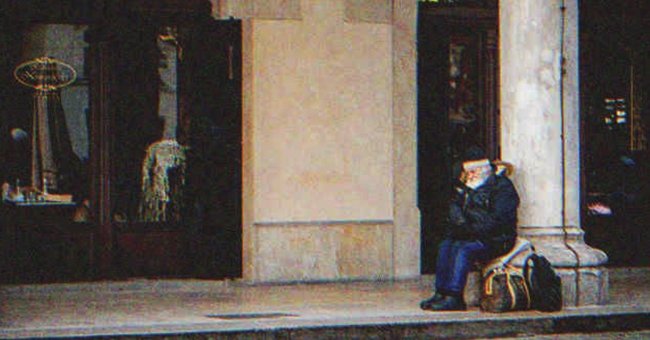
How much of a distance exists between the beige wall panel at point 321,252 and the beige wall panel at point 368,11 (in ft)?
7.09

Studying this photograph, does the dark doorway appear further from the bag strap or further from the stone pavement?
the bag strap

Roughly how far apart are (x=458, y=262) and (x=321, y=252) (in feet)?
10.9

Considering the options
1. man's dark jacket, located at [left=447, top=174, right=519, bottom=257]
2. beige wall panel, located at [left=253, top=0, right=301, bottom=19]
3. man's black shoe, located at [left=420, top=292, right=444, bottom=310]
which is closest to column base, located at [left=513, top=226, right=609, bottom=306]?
man's dark jacket, located at [left=447, top=174, right=519, bottom=257]

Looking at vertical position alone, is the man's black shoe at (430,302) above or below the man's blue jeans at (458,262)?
below

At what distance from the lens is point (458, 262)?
13.1 meters

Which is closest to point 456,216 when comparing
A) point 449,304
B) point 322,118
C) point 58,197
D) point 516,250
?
point 516,250

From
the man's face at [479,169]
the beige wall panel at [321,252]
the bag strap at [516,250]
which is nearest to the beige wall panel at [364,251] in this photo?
the beige wall panel at [321,252]

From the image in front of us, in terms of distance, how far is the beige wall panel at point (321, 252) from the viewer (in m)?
16.0

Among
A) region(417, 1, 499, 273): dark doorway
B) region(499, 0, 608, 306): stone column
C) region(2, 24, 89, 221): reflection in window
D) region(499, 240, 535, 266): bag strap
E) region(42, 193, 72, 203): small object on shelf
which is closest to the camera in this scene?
region(499, 240, 535, 266): bag strap

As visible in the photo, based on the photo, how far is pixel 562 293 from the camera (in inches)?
524

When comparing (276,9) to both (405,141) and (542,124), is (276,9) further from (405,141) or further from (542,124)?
(542,124)

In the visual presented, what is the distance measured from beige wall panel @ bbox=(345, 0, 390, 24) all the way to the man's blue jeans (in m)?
3.96

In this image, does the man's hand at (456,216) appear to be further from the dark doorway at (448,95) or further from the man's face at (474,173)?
the dark doorway at (448,95)

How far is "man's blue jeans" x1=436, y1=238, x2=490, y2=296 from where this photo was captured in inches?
515
